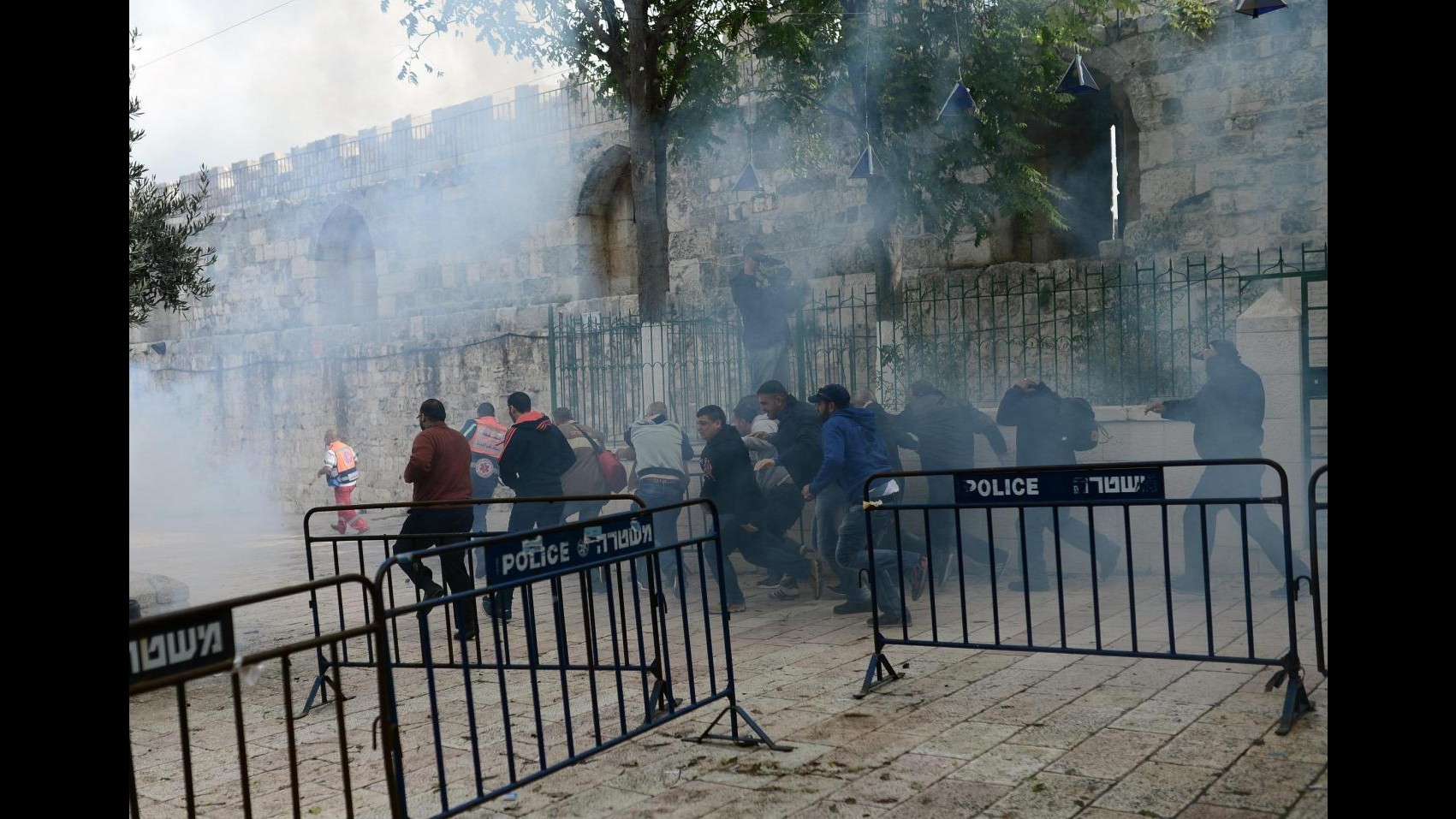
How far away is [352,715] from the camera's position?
6.19 m

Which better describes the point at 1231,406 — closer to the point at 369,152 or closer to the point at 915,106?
the point at 915,106

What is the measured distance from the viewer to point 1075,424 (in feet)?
31.2

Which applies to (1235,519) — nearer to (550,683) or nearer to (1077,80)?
(1077,80)

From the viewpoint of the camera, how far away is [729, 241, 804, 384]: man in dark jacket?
1221 centimetres

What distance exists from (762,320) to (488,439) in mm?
3112

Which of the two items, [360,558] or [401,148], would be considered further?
[401,148]

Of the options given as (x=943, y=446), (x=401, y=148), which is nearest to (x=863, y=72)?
(x=943, y=446)

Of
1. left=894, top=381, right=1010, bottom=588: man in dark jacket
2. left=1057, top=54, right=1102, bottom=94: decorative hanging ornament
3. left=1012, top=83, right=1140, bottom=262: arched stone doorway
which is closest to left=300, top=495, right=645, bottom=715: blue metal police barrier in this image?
left=894, top=381, right=1010, bottom=588: man in dark jacket

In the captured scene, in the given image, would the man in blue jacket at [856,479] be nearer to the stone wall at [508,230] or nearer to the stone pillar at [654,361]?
the stone pillar at [654,361]

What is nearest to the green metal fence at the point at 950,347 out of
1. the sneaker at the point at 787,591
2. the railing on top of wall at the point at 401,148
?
the sneaker at the point at 787,591
